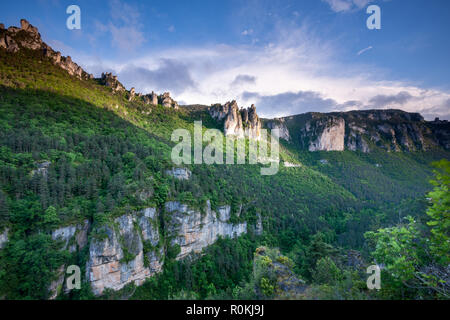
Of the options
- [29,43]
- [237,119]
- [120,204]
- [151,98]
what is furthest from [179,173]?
[29,43]

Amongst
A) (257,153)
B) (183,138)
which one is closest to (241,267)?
(183,138)

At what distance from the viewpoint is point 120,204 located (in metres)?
26.1

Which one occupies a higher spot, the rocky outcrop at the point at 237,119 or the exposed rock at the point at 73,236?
the rocky outcrop at the point at 237,119

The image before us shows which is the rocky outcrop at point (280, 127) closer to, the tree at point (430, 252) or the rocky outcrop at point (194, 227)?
the rocky outcrop at point (194, 227)

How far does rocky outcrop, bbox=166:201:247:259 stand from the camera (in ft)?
107

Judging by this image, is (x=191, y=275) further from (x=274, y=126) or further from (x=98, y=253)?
(x=274, y=126)

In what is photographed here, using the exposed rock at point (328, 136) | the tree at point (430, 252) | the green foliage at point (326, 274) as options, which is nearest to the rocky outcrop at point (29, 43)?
the tree at point (430, 252)

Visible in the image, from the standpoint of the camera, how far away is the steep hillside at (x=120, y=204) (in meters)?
21.4

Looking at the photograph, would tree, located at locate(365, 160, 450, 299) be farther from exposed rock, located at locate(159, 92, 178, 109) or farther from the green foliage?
exposed rock, located at locate(159, 92, 178, 109)

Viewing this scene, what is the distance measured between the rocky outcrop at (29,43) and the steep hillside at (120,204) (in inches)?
14.1

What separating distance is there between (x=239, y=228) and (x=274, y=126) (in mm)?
91764

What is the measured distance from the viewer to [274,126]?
121562mm

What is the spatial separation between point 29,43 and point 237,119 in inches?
3288

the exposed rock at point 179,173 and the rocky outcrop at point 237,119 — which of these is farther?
the rocky outcrop at point 237,119
